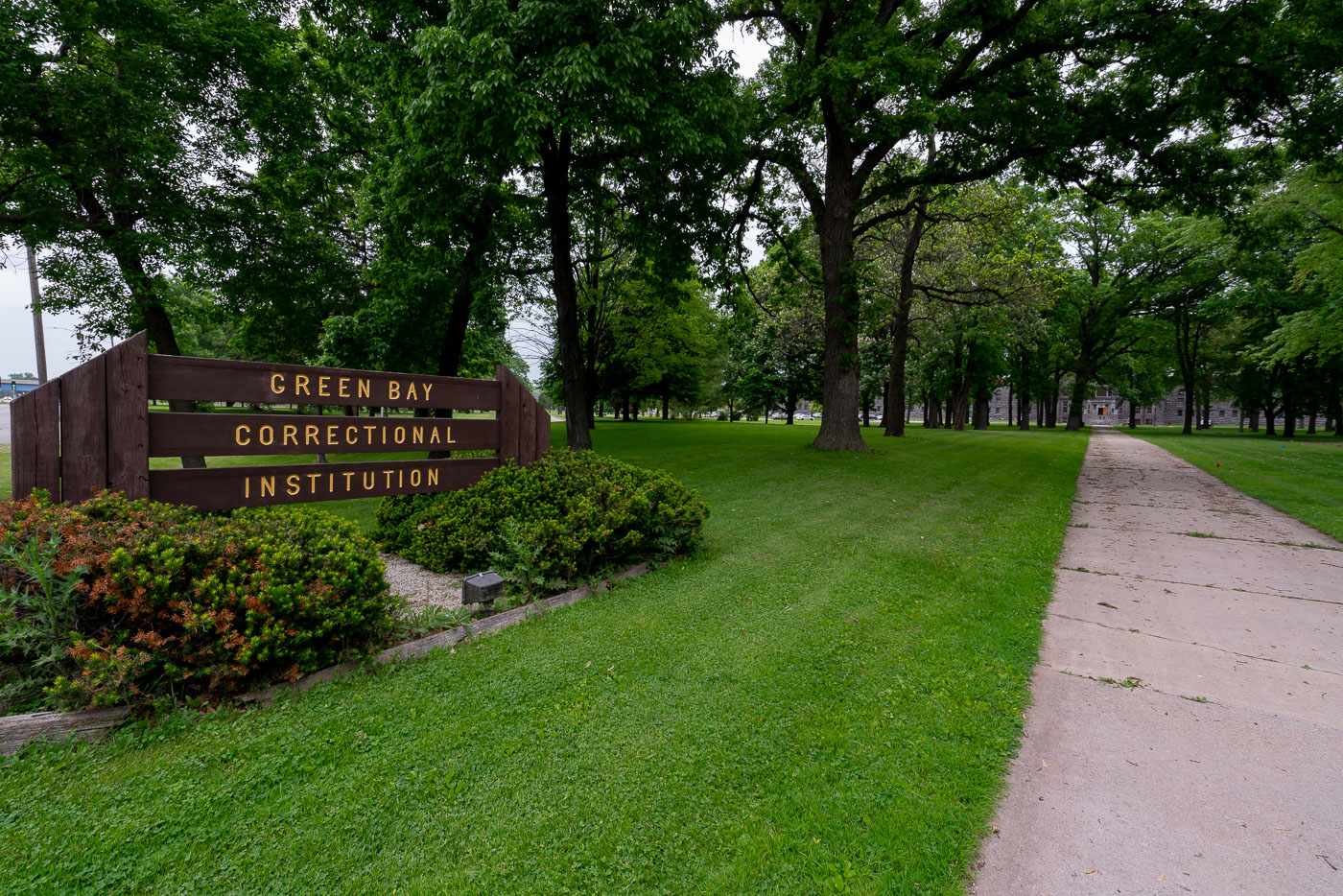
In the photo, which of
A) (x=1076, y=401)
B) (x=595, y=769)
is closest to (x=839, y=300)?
(x=595, y=769)

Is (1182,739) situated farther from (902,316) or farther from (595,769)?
(902,316)

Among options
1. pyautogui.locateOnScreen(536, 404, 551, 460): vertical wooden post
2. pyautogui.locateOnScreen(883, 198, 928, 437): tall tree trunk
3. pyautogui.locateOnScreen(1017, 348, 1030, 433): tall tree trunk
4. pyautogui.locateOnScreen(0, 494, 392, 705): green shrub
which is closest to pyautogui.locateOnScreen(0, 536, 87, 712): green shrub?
pyautogui.locateOnScreen(0, 494, 392, 705): green shrub

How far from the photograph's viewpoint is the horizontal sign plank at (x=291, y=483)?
399cm

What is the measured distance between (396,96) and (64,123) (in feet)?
16.5

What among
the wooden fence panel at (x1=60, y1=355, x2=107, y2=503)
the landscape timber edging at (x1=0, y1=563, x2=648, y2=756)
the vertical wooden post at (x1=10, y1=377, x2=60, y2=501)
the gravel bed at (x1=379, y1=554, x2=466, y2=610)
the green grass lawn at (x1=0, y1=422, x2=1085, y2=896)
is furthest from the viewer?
the gravel bed at (x1=379, y1=554, x2=466, y2=610)

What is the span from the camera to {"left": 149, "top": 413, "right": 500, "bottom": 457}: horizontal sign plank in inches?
155

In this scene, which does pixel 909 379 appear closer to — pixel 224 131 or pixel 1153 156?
pixel 1153 156

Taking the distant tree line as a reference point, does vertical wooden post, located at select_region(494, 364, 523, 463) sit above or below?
below

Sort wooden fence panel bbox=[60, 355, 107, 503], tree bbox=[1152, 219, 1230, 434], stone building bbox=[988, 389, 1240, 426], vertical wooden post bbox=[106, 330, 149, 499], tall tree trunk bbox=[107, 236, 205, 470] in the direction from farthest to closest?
stone building bbox=[988, 389, 1240, 426] < tree bbox=[1152, 219, 1230, 434] < tall tree trunk bbox=[107, 236, 205, 470] < vertical wooden post bbox=[106, 330, 149, 499] < wooden fence panel bbox=[60, 355, 107, 503]

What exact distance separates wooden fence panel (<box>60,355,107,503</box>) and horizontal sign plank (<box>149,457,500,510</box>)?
0.32 meters

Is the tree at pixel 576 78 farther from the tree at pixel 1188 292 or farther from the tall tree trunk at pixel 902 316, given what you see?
the tree at pixel 1188 292

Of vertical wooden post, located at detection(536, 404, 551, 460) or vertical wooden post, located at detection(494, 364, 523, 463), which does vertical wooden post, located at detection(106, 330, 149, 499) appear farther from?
vertical wooden post, located at detection(536, 404, 551, 460)

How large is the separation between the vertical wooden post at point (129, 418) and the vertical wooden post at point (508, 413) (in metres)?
2.86

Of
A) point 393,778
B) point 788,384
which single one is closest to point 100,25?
point 393,778
